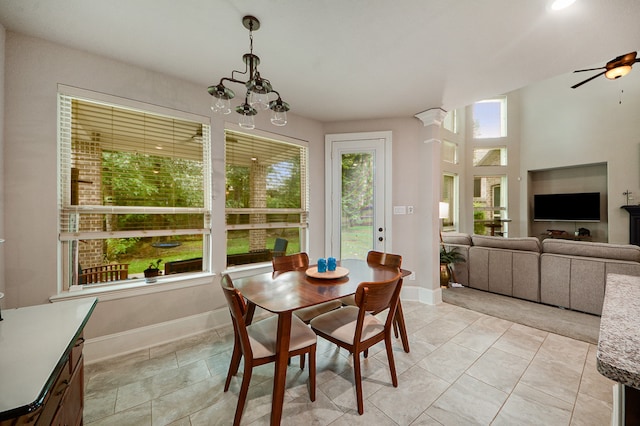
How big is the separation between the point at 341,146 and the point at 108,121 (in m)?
2.78

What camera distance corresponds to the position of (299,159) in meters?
3.68

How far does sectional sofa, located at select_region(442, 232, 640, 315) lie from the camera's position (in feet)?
9.52

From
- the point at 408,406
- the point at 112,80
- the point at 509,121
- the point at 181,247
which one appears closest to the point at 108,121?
the point at 112,80

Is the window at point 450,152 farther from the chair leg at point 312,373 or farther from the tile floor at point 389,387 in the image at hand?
the chair leg at point 312,373

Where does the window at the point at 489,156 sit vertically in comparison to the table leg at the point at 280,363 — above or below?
above

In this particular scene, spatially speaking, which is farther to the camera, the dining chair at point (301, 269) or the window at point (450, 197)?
the window at point (450, 197)

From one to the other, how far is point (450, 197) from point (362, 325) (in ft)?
22.7

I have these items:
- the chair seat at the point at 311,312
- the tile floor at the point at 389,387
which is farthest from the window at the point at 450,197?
the chair seat at the point at 311,312

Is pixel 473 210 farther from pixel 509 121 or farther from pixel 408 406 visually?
pixel 408 406

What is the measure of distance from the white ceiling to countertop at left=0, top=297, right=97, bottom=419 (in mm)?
1961

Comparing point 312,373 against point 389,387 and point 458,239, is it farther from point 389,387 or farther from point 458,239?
point 458,239

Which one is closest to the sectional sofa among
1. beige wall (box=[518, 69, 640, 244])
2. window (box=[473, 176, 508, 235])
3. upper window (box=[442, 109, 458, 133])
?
window (box=[473, 176, 508, 235])

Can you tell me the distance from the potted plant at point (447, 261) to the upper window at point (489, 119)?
522 centimetres

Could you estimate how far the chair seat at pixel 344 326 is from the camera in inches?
68.8
